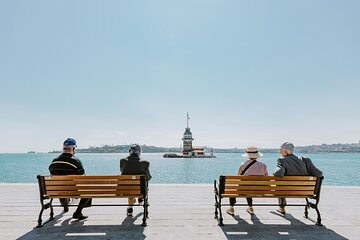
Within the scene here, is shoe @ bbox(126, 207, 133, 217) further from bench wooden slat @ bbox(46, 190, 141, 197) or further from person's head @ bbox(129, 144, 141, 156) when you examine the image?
person's head @ bbox(129, 144, 141, 156)

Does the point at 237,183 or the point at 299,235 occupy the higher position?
the point at 237,183

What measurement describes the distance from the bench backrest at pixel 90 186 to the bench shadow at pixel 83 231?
1.80 ft

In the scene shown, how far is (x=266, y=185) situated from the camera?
200 inches

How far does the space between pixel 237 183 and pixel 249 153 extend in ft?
3.38

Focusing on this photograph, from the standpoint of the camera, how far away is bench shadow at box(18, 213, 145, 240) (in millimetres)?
4411

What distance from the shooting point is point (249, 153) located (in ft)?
19.3

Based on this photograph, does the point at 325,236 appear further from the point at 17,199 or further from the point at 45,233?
the point at 17,199

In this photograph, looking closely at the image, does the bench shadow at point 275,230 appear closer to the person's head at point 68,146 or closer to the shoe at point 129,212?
the shoe at point 129,212

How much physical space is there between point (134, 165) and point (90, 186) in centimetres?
106

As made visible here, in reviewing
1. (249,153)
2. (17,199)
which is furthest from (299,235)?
(17,199)

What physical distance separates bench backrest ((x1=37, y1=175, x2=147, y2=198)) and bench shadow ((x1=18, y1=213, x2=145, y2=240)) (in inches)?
21.6

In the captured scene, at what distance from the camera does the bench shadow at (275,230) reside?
14.5 feet

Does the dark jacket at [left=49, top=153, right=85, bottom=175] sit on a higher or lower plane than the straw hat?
lower

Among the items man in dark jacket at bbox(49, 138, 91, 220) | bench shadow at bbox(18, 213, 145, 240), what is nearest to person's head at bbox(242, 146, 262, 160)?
bench shadow at bbox(18, 213, 145, 240)
